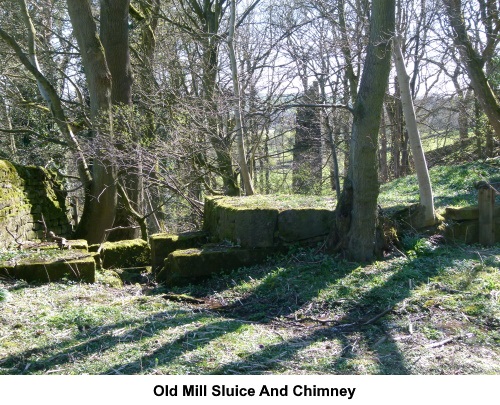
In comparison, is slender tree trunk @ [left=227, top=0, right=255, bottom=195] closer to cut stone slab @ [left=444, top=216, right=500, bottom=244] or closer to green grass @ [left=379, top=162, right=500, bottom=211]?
green grass @ [left=379, top=162, right=500, bottom=211]

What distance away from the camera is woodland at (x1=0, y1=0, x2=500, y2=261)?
7.20 meters

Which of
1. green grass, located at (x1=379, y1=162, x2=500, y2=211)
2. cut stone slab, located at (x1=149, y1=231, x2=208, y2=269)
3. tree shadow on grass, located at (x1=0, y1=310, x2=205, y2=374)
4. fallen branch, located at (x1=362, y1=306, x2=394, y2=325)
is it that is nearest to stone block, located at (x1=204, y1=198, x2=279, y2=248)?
cut stone slab, located at (x1=149, y1=231, x2=208, y2=269)

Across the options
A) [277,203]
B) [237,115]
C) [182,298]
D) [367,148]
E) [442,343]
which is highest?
[237,115]

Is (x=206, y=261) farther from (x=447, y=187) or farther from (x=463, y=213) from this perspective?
(x=447, y=187)

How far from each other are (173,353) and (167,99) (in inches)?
364

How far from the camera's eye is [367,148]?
22.6 feet

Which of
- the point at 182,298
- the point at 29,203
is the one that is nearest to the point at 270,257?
the point at 182,298

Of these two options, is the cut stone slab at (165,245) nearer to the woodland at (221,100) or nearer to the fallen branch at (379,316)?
the woodland at (221,100)

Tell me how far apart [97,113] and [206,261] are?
5058mm

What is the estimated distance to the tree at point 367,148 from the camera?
6.74 metres

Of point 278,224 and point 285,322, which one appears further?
point 278,224

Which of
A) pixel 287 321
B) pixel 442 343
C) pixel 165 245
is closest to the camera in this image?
pixel 442 343

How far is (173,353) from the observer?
4453 mm

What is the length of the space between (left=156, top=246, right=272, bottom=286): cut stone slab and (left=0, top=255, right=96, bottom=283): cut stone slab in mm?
1221
